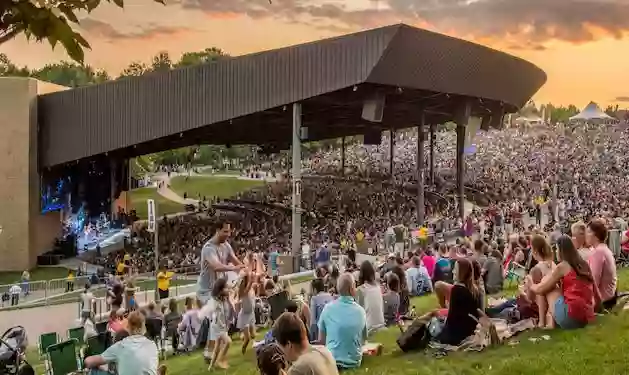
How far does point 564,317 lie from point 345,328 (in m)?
2.15

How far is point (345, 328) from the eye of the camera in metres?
7.37

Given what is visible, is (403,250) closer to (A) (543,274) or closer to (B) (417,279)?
(B) (417,279)

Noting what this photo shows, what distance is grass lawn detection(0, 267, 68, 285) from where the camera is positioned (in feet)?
92.2

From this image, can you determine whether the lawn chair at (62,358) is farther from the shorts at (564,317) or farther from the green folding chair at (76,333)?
the shorts at (564,317)

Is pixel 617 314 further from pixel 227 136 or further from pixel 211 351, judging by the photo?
pixel 227 136

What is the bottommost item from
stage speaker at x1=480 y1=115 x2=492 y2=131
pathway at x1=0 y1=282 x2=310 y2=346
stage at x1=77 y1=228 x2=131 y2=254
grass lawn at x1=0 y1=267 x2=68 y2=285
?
grass lawn at x1=0 y1=267 x2=68 y2=285

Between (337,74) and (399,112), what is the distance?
14755 millimetres

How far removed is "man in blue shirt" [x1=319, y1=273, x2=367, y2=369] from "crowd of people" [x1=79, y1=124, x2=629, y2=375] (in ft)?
0.03

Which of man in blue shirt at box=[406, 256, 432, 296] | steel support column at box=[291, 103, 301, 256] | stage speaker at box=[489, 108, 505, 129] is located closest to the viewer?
man in blue shirt at box=[406, 256, 432, 296]

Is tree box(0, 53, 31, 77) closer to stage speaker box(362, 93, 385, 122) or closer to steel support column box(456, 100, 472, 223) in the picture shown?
steel support column box(456, 100, 472, 223)

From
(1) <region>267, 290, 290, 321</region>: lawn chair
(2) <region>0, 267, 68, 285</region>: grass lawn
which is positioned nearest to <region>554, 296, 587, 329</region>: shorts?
(1) <region>267, 290, 290, 321</region>: lawn chair

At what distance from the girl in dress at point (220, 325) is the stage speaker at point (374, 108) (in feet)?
59.9

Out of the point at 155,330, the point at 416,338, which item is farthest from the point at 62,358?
the point at 416,338

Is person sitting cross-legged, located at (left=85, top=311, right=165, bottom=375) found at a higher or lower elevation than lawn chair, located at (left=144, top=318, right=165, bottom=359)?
higher
